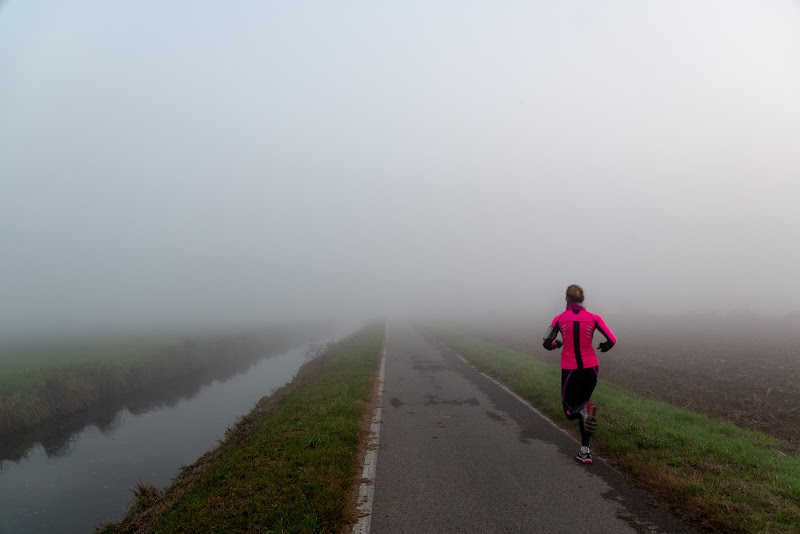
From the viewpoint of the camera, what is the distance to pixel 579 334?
5.60 metres

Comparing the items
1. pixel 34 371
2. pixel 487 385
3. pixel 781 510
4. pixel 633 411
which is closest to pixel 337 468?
pixel 781 510

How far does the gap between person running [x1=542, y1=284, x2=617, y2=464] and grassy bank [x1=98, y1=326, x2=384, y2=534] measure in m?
3.42

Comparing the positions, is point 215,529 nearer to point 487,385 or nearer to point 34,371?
point 487,385

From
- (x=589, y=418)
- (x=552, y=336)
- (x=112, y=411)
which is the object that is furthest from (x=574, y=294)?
(x=112, y=411)

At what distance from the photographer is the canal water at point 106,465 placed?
317 inches

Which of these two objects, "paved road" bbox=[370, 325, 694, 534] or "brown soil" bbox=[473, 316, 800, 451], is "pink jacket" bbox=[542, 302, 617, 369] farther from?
"brown soil" bbox=[473, 316, 800, 451]

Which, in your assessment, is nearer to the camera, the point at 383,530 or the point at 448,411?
Answer: the point at 383,530

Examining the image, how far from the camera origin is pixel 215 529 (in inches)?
167

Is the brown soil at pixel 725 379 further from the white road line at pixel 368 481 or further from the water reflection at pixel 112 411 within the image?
the water reflection at pixel 112 411

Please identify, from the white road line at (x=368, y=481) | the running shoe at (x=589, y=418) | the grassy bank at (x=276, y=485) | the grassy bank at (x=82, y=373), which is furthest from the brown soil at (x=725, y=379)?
the grassy bank at (x=82, y=373)

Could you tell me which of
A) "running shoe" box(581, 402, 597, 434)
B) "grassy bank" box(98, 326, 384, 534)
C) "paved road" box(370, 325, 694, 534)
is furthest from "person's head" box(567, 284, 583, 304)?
"grassy bank" box(98, 326, 384, 534)

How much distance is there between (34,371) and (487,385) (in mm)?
21024

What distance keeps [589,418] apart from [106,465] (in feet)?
40.3

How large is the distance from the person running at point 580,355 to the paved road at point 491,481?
27.1 inches
